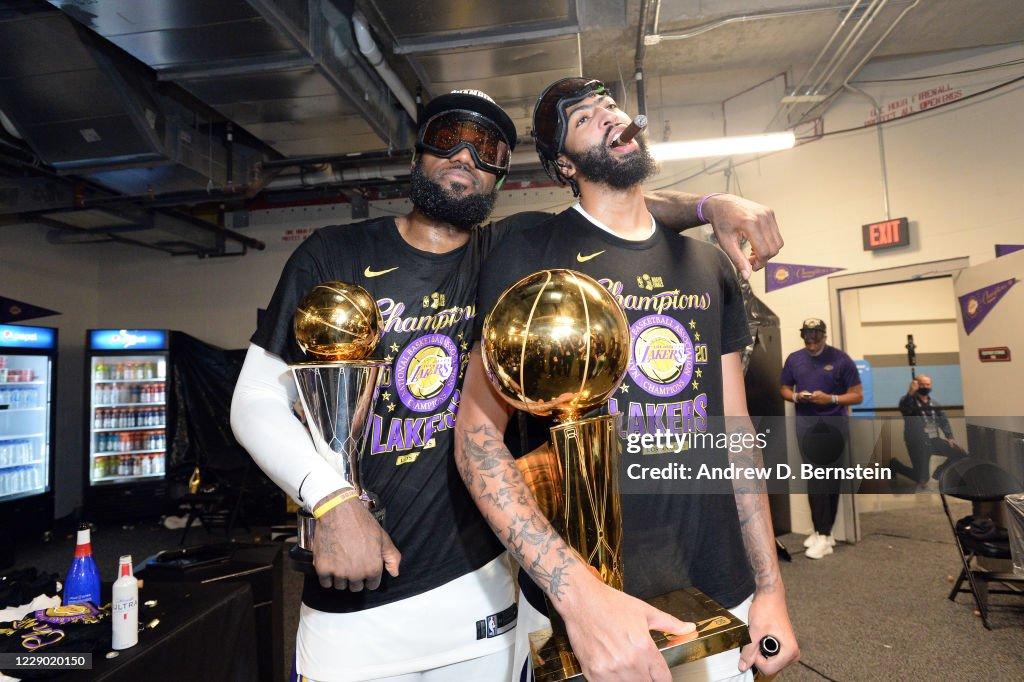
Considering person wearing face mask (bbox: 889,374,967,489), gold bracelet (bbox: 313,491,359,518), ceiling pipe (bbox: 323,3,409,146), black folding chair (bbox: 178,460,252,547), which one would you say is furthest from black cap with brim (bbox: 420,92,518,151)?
black folding chair (bbox: 178,460,252,547)

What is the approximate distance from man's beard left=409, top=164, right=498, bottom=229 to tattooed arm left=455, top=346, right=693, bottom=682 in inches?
20.1

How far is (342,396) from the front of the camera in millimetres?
1106

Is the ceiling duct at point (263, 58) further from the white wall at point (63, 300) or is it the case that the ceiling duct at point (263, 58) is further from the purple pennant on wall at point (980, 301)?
the purple pennant on wall at point (980, 301)

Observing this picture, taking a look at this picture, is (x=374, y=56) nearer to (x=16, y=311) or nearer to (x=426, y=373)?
(x=426, y=373)

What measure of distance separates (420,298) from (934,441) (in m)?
4.87

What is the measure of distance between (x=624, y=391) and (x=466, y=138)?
739 mm

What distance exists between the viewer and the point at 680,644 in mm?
657

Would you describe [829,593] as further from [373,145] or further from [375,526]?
[373,145]

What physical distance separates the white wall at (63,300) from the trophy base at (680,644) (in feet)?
26.1

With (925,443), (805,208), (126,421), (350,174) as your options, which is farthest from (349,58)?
(126,421)

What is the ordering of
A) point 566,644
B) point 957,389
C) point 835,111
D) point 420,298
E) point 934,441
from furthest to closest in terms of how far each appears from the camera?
point 957,389
point 835,111
point 934,441
point 420,298
point 566,644

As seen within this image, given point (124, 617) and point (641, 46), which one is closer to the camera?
point (124, 617)

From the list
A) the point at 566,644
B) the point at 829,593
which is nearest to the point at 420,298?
the point at 566,644

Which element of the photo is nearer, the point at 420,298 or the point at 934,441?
the point at 420,298
